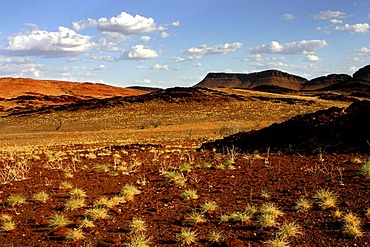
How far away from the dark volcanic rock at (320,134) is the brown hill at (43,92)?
98.4 metres

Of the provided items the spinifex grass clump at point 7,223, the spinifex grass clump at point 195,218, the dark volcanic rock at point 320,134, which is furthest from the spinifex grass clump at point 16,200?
the dark volcanic rock at point 320,134

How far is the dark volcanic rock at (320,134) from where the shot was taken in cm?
1527

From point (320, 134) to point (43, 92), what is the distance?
134m

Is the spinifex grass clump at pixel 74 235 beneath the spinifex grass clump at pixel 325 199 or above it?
beneath

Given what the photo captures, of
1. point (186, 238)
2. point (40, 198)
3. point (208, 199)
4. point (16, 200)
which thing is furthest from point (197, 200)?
point (16, 200)

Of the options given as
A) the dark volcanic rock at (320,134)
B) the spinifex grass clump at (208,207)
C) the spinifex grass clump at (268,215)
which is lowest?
the spinifex grass clump at (208,207)

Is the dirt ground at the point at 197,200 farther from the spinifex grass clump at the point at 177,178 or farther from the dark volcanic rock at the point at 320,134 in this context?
the dark volcanic rock at the point at 320,134

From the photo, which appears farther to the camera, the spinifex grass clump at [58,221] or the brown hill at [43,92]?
the brown hill at [43,92]

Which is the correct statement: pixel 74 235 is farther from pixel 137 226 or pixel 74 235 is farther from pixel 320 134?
pixel 320 134

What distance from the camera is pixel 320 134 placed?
1692 cm

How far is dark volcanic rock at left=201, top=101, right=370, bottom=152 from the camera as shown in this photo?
1527 cm

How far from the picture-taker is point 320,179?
420 inches

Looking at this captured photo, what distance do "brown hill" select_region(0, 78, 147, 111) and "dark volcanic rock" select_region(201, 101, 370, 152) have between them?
98428 millimetres

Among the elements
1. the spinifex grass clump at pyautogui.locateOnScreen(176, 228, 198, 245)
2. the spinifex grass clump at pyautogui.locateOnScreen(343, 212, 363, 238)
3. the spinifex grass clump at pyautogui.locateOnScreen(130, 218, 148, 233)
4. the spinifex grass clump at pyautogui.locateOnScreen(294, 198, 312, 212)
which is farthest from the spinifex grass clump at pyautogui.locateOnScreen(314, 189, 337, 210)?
the spinifex grass clump at pyautogui.locateOnScreen(130, 218, 148, 233)
